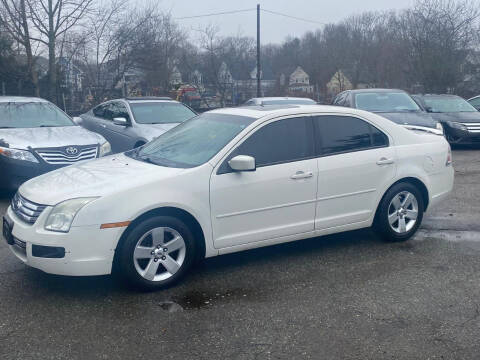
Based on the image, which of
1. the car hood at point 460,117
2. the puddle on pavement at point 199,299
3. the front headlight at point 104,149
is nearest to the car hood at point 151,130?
the front headlight at point 104,149

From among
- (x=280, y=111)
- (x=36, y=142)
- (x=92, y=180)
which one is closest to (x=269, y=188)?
(x=280, y=111)

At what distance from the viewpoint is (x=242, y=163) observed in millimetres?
4594

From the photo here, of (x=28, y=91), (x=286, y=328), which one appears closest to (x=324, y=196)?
(x=286, y=328)

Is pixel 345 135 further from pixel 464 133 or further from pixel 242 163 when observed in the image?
pixel 464 133

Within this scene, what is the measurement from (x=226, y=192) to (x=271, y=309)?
1.11 metres

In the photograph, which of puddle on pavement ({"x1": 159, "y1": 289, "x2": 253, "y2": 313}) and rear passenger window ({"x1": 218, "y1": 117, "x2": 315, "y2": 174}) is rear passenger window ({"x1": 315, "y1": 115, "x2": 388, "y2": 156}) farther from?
puddle on pavement ({"x1": 159, "y1": 289, "x2": 253, "y2": 313})

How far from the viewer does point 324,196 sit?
5203 millimetres

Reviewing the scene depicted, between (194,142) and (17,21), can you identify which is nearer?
(194,142)

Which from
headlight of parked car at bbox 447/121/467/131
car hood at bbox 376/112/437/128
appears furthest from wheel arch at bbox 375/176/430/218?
headlight of parked car at bbox 447/121/467/131

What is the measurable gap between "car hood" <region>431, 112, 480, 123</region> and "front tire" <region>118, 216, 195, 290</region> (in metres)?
11.0

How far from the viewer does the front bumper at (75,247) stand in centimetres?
412

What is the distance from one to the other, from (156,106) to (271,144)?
5.99 metres

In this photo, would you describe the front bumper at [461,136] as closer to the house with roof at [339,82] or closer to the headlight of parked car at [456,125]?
the headlight of parked car at [456,125]

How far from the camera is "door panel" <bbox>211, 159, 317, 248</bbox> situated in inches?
184
